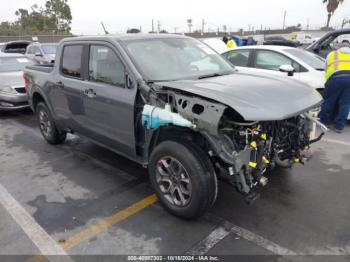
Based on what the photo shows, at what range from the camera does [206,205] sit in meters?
2.95

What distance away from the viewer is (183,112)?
9.57ft

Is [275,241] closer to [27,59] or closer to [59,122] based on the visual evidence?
[59,122]

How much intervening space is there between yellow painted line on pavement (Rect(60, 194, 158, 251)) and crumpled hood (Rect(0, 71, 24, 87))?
6.01m

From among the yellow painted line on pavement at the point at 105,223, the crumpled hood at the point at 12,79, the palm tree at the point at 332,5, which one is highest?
the palm tree at the point at 332,5

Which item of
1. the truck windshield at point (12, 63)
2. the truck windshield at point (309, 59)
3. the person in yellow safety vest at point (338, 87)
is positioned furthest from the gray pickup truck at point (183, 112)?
the truck windshield at point (12, 63)

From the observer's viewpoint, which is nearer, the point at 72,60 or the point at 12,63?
the point at 72,60

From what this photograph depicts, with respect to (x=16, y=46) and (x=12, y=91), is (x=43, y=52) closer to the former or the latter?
(x=16, y=46)

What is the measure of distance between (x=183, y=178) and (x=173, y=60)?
5.11 ft

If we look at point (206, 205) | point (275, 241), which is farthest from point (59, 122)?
point (275, 241)

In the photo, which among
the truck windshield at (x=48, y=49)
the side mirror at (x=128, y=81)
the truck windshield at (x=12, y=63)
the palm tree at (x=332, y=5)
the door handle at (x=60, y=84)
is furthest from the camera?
the palm tree at (x=332, y=5)

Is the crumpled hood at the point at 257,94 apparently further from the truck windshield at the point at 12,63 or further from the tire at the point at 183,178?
the truck windshield at the point at 12,63

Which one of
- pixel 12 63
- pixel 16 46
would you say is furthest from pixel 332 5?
pixel 12 63

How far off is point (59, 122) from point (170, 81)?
103 inches

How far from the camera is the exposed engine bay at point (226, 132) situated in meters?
2.73
